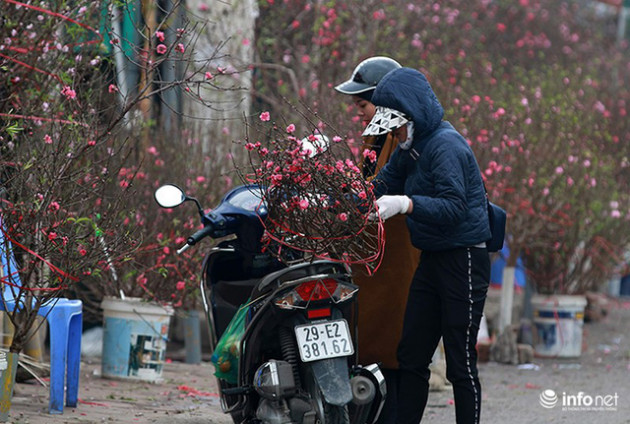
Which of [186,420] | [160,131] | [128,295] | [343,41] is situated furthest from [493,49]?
[186,420]

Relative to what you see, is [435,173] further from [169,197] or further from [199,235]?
[169,197]

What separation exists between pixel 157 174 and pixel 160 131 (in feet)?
2.73

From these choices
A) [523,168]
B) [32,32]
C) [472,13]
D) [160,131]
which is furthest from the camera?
[472,13]

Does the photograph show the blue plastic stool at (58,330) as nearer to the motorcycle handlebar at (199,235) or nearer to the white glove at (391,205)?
the motorcycle handlebar at (199,235)

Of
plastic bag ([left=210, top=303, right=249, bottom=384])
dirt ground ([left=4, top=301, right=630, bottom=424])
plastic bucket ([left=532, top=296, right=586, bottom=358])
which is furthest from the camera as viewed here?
plastic bucket ([left=532, top=296, right=586, bottom=358])

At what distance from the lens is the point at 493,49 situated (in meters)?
20.4

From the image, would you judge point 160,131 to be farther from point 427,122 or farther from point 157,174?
point 427,122

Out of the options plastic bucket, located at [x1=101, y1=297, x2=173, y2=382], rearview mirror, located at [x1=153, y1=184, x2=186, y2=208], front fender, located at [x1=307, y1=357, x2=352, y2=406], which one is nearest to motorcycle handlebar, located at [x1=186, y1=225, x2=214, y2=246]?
rearview mirror, located at [x1=153, y1=184, x2=186, y2=208]

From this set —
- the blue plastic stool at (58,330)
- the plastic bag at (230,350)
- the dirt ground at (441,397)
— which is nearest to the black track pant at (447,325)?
the plastic bag at (230,350)

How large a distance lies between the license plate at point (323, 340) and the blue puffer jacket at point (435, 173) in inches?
23.9

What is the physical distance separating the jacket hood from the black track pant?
608mm

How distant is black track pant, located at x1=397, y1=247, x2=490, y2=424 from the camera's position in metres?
5.23

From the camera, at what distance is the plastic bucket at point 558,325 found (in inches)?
421

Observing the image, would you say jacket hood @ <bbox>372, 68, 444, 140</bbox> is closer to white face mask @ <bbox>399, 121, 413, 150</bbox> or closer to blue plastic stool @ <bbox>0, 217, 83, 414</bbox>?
white face mask @ <bbox>399, 121, 413, 150</bbox>
